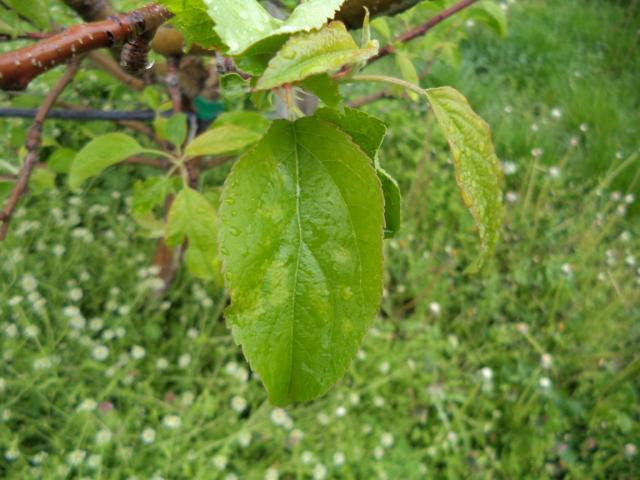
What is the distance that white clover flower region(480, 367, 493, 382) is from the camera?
1.61 meters

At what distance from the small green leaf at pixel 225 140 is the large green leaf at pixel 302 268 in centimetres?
45

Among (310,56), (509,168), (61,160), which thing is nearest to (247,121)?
(61,160)

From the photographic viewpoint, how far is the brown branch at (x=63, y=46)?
0.34 metres

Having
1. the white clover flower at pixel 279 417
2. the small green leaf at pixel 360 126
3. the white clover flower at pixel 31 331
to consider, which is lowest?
the white clover flower at pixel 279 417

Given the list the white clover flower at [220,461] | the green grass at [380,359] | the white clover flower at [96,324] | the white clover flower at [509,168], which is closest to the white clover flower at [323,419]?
the green grass at [380,359]

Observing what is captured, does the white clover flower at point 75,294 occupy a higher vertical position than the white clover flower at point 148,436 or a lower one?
higher

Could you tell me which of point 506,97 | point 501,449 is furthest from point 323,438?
point 506,97

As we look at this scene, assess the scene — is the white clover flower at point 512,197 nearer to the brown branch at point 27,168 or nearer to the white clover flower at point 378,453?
the white clover flower at point 378,453

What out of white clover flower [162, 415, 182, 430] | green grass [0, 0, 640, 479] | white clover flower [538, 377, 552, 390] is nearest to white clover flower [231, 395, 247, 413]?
green grass [0, 0, 640, 479]

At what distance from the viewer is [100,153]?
845 millimetres

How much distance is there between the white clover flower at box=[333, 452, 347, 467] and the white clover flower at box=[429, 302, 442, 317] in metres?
0.58

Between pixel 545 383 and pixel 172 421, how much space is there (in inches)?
41.4

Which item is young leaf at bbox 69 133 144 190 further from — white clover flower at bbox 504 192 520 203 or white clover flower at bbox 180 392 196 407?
white clover flower at bbox 504 192 520 203

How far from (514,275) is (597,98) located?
1373 mm
